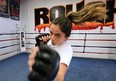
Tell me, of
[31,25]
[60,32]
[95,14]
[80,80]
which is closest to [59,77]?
[60,32]

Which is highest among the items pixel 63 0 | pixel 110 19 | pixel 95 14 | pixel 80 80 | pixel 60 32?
pixel 63 0

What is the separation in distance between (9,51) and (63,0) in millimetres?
2686

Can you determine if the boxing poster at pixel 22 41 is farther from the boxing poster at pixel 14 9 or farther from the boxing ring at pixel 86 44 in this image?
the boxing poster at pixel 14 9

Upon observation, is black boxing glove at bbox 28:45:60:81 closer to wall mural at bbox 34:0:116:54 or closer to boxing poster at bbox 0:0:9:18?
wall mural at bbox 34:0:116:54

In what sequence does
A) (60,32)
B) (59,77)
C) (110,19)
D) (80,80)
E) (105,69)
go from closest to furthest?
(59,77)
(60,32)
(80,80)
(105,69)
(110,19)

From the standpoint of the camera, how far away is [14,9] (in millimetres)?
4766

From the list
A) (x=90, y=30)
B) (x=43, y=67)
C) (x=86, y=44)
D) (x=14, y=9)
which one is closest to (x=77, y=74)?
(x=86, y=44)

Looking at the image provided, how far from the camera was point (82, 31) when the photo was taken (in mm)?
4590

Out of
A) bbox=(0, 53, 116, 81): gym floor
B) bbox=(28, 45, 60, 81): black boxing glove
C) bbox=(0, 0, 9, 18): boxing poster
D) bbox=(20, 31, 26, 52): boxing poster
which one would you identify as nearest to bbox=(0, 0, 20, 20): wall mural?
bbox=(0, 0, 9, 18): boxing poster

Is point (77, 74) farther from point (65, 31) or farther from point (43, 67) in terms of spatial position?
point (43, 67)

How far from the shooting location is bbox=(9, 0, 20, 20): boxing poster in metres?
4.58

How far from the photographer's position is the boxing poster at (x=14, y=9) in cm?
458

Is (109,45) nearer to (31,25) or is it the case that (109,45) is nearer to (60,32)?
(31,25)

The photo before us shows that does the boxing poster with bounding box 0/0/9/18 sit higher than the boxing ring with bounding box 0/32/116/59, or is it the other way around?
the boxing poster with bounding box 0/0/9/18
